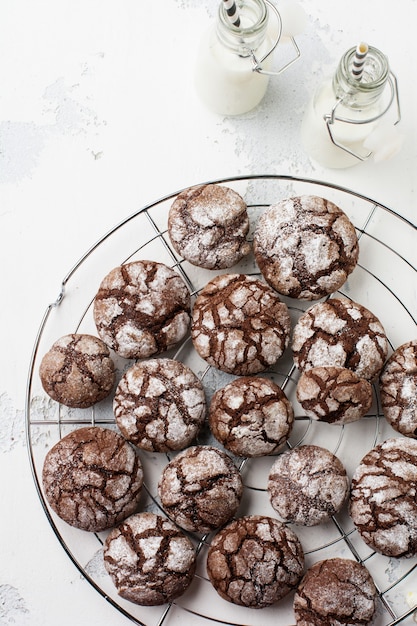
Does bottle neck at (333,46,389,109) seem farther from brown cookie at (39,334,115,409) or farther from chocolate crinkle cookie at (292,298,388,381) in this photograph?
brown cookie at (39,334,115,409)

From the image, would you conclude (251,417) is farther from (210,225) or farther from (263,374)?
(210,225)

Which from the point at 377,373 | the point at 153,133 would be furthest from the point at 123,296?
the point at 377,373

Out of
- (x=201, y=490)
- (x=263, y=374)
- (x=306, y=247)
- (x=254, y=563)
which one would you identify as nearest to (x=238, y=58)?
(x=306, y=247)

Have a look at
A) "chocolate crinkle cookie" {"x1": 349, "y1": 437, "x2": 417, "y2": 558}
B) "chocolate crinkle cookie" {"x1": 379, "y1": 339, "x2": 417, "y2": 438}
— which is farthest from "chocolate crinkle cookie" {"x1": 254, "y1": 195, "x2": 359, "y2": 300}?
"chocolate crinkle cookie" {"x1": 349, "y1": 437, "x2": 417, "y2": 558}

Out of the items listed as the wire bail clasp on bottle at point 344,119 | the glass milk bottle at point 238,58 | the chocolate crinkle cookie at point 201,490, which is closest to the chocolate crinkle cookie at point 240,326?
the chocolate crinkle cookie at point 201,490

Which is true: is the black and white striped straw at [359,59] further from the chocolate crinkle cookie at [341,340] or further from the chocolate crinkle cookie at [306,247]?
the chocolate crinkle cookie at [341,340]

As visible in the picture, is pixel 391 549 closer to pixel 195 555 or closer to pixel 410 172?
pixel 195 555
